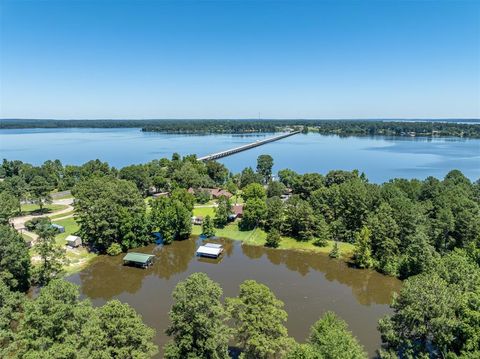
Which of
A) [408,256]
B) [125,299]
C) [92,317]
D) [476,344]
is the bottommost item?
[125,299]

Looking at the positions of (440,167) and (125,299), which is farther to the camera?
(440,167)

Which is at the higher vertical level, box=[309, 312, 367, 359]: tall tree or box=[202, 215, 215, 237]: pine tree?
box=[309, 312, 367, 359]: tall tree

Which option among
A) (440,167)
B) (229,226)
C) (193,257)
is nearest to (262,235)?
(229,226)

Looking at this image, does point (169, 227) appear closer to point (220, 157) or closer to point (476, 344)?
point (476, 344)

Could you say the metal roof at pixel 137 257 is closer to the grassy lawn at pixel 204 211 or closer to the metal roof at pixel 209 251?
the metal roof at pixel 209 251

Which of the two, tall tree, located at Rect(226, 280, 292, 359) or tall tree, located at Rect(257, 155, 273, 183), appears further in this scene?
tall tree, located at Rect(257, 155, 273, 183)

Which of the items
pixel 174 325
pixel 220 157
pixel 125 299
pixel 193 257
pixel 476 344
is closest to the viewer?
pixel 476 344

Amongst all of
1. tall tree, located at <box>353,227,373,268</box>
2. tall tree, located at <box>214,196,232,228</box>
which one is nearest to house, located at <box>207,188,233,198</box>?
tall tree, located at <box>214,196,232,228</box>

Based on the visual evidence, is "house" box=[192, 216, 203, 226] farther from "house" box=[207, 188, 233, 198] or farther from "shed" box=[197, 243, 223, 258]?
"house" box=[207, 188, 233, 198]
